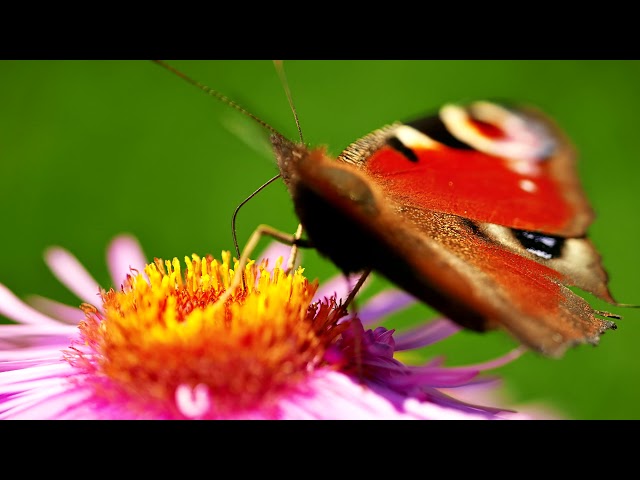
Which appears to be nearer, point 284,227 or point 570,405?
point 570,405

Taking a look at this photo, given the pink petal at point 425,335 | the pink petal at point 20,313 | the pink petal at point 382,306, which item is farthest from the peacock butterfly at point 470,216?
the pink petal at point 20,313

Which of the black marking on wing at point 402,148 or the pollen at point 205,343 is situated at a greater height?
the black marking on wing at point 402,148

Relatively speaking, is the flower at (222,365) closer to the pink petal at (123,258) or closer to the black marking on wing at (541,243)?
the black marking on wing at (541,243)

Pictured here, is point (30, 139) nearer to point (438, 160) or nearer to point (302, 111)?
point (302, 111)

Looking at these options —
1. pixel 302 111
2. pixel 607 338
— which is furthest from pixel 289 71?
pixel 607 338

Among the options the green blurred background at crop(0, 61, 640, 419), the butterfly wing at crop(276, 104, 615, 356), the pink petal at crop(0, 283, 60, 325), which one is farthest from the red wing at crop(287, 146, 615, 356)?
the green blurred background at crop(0, 61, 640, 419)

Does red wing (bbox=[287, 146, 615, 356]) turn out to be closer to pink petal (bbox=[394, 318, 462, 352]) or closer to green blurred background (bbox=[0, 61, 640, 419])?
pink petal (bbox=[394, 318, 462, 352])
